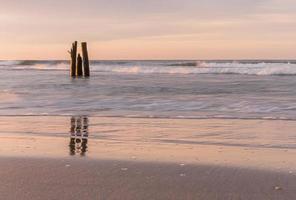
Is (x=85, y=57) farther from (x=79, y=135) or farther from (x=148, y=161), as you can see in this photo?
(x=148, y=161)

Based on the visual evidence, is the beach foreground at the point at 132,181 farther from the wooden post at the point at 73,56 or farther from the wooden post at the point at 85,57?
the wooden post at the point at 73,56

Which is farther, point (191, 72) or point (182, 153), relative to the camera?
point (191, 72)

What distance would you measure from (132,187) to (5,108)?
9.99m

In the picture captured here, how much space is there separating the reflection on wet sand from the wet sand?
0.01 metres

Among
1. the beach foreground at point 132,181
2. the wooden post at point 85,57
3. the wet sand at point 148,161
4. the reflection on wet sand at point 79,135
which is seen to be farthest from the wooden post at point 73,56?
the beach foreground at point 132,181

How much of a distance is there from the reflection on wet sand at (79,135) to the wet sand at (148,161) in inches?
0.5

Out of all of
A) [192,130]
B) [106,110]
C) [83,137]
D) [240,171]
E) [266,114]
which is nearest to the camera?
[240,171]

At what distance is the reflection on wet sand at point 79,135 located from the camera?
23.6ft

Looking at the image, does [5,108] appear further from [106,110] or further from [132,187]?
[132,187]

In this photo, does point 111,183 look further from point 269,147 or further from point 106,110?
point 106,110

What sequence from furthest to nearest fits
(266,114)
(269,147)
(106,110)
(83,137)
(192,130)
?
(106,110) → (266,114) → (192,130) → (83,137) → (269,147)

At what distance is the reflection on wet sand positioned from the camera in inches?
283

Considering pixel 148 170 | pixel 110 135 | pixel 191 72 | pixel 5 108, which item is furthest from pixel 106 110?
pixel 191 72

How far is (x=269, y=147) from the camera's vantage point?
292 inches
